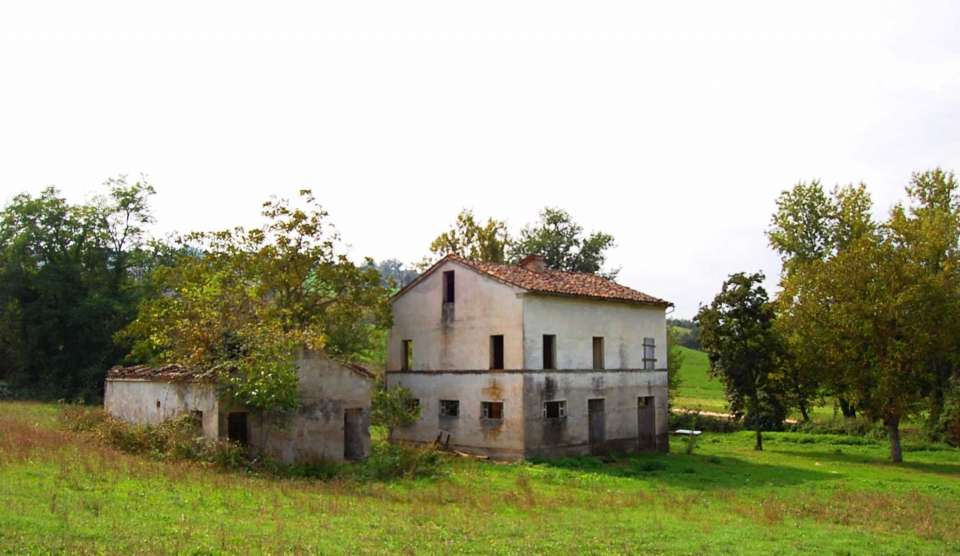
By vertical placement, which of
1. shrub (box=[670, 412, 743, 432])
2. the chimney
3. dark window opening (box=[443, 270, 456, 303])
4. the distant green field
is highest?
the chimney

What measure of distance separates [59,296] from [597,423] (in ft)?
112

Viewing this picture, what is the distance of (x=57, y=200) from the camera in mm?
50125

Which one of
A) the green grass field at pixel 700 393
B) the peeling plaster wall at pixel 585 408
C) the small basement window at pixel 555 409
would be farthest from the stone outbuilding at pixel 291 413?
the green grass field at pixel 700 393

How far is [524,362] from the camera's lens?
101 feet

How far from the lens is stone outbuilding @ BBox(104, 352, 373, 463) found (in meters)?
24.1

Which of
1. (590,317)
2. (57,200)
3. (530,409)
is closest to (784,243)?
(590,317)

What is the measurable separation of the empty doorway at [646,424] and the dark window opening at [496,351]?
7977 mm

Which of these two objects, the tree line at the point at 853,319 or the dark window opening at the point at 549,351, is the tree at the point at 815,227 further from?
the dark window opening at the point at 549,351

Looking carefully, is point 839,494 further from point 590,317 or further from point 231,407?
point 231,407

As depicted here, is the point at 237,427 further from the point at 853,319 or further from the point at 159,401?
the point at 853,319

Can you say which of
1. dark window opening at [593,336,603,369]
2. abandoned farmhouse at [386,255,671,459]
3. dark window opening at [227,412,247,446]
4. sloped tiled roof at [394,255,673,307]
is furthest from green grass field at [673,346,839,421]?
dark window opening at [227,412,247,446]

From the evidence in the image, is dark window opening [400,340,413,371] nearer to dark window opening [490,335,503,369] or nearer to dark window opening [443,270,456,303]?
dark window opening [443,270,456,303]

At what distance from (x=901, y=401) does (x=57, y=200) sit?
4825cm

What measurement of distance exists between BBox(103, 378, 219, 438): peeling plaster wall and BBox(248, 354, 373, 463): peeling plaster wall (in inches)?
50.0
